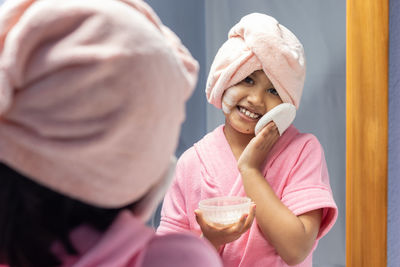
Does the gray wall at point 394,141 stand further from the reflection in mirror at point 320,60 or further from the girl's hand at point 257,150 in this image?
the girl's hand at point 257,150

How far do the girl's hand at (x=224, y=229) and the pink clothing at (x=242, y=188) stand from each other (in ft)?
0.25

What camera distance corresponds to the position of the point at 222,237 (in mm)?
806

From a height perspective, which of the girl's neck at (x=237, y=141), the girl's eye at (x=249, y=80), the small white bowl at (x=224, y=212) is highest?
the girl's eye at (x=249, y=80)

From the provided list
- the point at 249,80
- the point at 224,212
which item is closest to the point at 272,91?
the point at 249,80

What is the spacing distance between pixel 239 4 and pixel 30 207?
97 centimetres

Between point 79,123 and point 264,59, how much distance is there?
1.86ft

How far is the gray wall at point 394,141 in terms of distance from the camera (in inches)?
39.4

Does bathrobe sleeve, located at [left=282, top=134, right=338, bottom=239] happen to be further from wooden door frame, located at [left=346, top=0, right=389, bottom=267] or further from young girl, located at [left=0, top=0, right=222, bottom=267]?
young girl, located at [left=0, top=0, right=222, bottom=267]

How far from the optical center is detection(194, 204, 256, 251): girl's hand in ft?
2.62

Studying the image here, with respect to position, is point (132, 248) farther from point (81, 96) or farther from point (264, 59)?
point (264, 59)

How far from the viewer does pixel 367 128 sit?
102cm

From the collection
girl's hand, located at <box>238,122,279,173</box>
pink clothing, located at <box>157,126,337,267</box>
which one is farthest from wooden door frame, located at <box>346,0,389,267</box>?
girl's hand, located at <box>238,122,279,173</box>

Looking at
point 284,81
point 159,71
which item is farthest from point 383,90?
point 159,71

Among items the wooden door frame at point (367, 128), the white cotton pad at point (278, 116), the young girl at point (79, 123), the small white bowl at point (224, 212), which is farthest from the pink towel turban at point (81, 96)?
the wooden door frame at point (367, 128)
